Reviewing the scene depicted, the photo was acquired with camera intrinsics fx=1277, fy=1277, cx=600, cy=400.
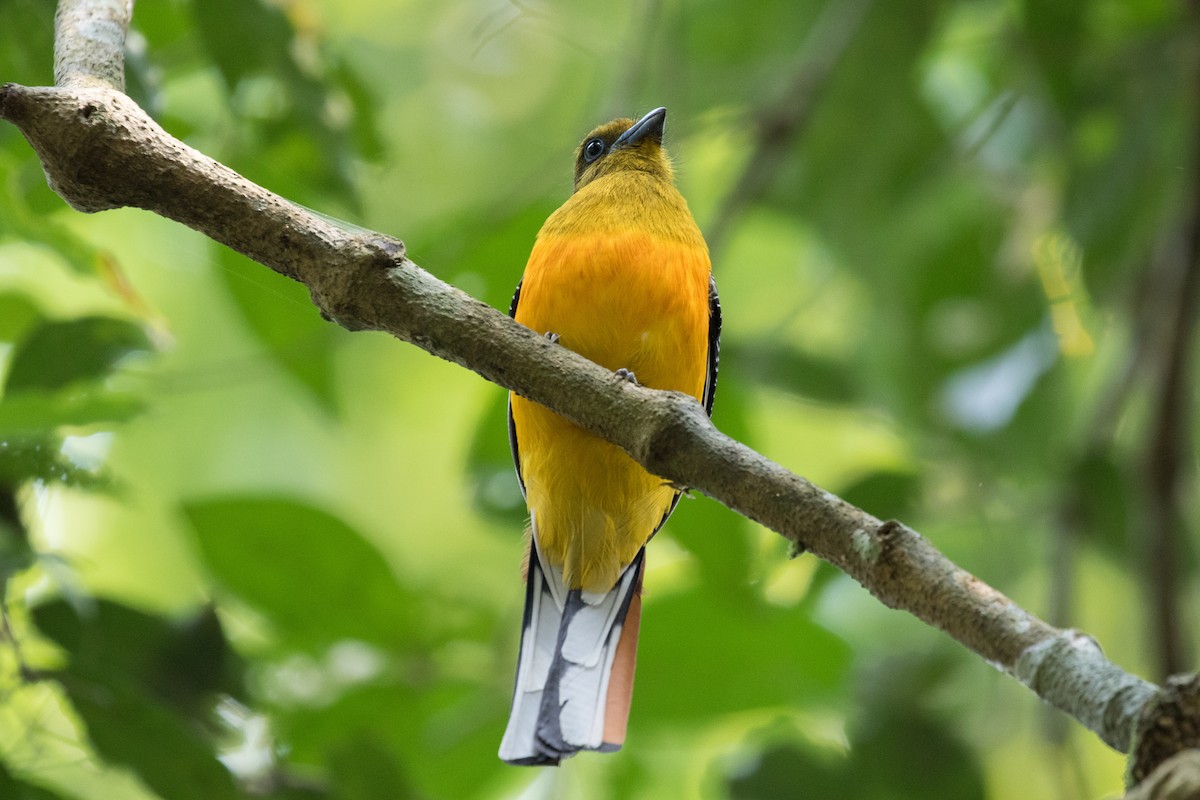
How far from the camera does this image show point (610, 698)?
108 inches

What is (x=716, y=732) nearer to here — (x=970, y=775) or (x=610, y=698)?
(x=970, y=775)

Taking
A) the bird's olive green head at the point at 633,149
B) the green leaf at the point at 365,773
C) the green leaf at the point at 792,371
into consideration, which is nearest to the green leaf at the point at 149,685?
the green leaf at the point at 365,773

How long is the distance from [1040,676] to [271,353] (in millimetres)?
2476

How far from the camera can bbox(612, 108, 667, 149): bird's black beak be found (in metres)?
3.69

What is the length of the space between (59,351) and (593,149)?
184cm

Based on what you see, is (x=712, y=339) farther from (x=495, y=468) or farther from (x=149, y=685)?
(x=149, y=685)

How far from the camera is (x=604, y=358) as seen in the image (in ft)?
9.60

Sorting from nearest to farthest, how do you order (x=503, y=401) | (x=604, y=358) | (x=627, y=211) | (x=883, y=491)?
(x=604, y=358)
(x=627, y=211)
(x=503, y=401)
(x=883, y=491)

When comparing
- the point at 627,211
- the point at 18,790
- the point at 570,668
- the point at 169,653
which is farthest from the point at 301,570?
the point at 627,211

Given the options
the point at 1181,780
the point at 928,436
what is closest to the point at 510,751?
the point at 1181,780

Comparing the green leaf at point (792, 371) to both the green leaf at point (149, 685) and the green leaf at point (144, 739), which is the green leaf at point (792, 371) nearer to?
the green leaf at point (149, 685)

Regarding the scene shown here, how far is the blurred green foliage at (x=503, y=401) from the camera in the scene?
282 centimetres

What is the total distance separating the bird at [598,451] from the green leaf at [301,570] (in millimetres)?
461

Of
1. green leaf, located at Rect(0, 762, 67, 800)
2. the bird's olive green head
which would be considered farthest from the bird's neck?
green leaf, located at Rect(0, 762, 67, 800)
